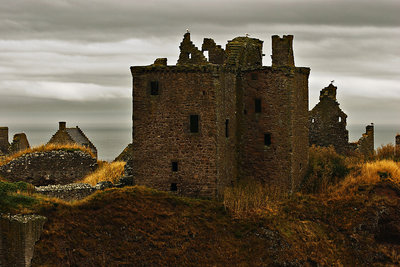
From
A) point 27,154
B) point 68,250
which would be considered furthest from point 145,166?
point 27,154

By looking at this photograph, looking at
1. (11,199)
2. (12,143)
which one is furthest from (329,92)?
(12,143)

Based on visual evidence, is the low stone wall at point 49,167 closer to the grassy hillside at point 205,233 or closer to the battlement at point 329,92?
the grassy hillside at point 205,233

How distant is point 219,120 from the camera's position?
84.7 ft

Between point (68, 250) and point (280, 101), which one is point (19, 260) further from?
point (280, 101)

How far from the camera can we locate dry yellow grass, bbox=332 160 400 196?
87.6 ft

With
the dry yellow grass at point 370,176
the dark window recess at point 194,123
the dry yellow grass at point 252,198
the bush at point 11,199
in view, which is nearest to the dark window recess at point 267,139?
the dry yellow grass at point 252,198

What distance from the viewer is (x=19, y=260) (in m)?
21.8

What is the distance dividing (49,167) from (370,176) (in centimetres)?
A: 1926

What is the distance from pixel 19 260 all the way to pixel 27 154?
11921mm

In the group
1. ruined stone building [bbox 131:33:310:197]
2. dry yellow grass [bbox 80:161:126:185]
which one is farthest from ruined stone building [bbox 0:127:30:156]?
ruined stone building [bbox 131:33:310:197]

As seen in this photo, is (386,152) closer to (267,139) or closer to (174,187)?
(267,139)

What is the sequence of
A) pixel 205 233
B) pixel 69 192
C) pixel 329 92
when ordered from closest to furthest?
pixel 205 233 → pixel 69 192 → pixel 329 92

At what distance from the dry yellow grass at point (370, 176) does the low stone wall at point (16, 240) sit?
1497 centimetres

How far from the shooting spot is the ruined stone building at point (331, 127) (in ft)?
125
